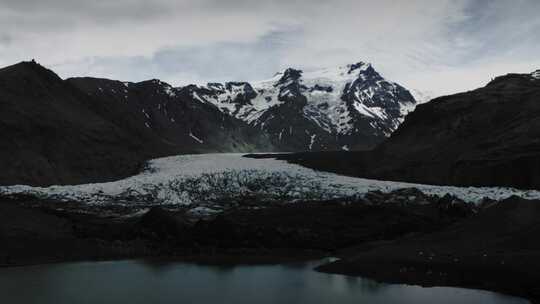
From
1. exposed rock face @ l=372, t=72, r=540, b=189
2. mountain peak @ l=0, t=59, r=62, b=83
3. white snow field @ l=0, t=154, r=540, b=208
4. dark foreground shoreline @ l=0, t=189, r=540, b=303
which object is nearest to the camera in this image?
dark foreground shoreline @ l=0, t=189, r=540, b=303

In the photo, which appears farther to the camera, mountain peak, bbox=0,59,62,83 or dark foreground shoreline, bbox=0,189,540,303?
mountain peak, bbox=0,59,62,83

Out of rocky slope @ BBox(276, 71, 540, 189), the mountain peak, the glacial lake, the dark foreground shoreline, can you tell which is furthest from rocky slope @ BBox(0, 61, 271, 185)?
the glacial lake

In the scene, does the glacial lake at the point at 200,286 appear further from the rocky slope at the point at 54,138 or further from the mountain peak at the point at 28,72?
the mountain peak at the point at 28,72

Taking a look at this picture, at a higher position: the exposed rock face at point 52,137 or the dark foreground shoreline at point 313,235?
the exposed rock face at point 52,137

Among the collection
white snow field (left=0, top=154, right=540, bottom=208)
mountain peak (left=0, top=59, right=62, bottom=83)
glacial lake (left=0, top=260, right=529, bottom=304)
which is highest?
mountain peak (left=0, top=59, right=62, bottom=83)

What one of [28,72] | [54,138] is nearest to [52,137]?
[54,138]

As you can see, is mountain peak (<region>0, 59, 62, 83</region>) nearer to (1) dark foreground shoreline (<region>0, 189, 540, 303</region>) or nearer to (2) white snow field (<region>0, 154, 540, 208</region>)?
(2) white snow field (<region>0, 154, 540, 208</region>)

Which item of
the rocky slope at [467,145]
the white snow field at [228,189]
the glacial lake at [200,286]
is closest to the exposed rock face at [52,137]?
the white snow field at [228,189]
